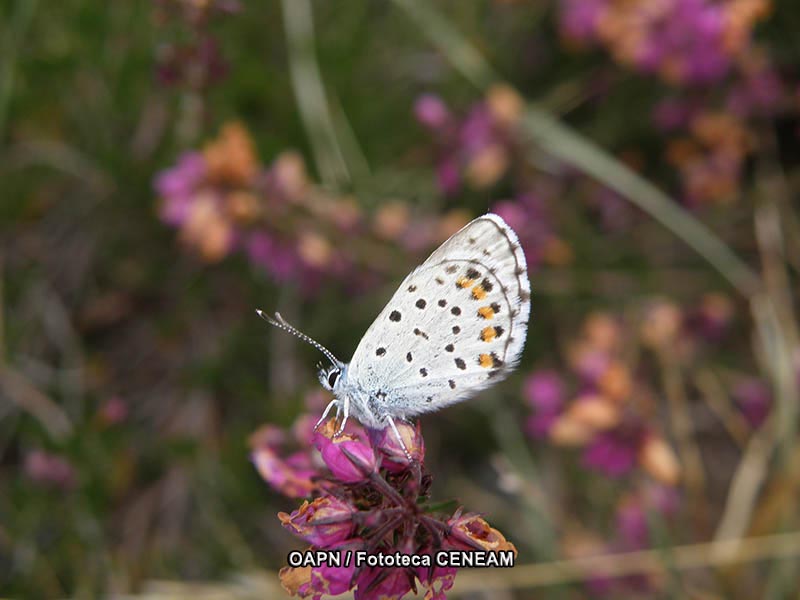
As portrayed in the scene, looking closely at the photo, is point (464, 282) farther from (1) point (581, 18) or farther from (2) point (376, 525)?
(1) point (581, 18)

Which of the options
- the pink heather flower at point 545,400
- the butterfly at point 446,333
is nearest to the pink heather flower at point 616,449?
the pink heather flower at point 545,400

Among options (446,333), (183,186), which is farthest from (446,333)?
(183,186)

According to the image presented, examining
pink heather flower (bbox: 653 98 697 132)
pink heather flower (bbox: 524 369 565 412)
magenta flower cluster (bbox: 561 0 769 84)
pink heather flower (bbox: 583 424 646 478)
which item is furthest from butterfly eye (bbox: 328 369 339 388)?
pink heather flower (bbox: 653 98 697 132)

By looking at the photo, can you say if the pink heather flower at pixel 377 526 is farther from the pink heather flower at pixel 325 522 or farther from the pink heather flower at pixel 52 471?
the pink heather flower at pixel 52 471

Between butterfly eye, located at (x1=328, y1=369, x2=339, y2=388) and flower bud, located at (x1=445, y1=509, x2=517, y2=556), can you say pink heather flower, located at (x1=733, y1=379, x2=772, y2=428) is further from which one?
flower bud, located at (x1=445, y1=509, x2=517, y2=556)

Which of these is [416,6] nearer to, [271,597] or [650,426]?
[650,426]
